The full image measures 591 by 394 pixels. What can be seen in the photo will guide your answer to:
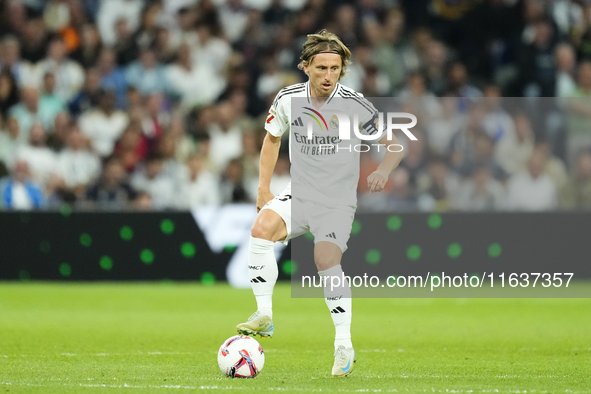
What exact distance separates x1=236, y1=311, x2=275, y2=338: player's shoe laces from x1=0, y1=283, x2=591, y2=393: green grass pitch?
29 cm

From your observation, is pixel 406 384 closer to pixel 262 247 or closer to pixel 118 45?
pixel 262 247

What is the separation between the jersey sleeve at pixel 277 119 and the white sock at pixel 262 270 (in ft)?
2.47

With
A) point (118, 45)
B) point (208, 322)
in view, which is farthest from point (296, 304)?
point (118, 45)

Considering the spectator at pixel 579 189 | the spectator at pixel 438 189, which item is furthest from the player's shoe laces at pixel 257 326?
the spectator at pixel 579 189

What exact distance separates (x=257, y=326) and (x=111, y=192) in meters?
7.40

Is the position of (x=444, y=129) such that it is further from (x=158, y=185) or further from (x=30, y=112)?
(x=30, y=112)

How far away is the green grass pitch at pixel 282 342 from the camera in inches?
223

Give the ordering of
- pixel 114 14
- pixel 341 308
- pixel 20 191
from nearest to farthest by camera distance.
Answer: pixel 341 308 → pixel 20 191 → pixel 114 14

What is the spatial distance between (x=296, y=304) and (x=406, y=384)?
5499 millimetres

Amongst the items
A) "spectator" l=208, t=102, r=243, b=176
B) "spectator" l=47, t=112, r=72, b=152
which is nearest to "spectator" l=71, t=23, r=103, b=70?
"spectator" l=47, t=112, r=72, b=152

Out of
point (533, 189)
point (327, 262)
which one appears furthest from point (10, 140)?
point (327, 262)

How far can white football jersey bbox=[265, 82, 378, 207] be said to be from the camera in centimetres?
609

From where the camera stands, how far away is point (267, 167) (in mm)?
6305

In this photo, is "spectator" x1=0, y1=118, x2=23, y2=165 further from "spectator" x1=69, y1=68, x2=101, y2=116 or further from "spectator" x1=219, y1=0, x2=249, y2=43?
"spectator" x1=219, y1=0, x2=249, y2=43
